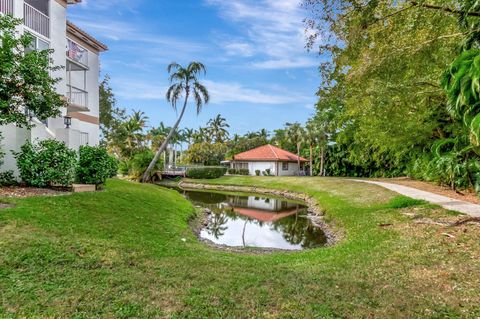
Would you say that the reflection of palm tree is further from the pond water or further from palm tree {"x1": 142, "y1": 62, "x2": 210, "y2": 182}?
palm tree {"x1": 142, "y1": 62, "x2": 210, "y2": 182}

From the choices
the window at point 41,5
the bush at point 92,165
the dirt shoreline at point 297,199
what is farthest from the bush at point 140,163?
the bush at point 92,165

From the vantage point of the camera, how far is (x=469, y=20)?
19.6 feet

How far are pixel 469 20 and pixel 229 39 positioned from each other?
38.2ft

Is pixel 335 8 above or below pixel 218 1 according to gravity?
below

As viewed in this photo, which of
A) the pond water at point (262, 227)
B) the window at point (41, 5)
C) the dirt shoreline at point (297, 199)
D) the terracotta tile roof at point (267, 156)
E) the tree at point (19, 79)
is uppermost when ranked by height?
the window at point (41, 5)

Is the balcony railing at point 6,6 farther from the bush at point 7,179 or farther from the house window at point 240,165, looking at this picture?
the house window at point 240,165

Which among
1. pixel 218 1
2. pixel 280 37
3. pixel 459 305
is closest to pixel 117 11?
pixel 218 1

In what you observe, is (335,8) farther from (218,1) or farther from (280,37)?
(218,1)

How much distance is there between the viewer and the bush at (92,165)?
1241 centimetres

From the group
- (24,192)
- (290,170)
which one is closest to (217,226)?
(24,192)

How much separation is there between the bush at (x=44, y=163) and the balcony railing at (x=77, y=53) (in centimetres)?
886

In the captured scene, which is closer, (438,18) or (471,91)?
(471,91)

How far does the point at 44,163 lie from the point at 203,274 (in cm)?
850

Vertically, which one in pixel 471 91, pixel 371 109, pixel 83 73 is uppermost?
pixel 83 73
